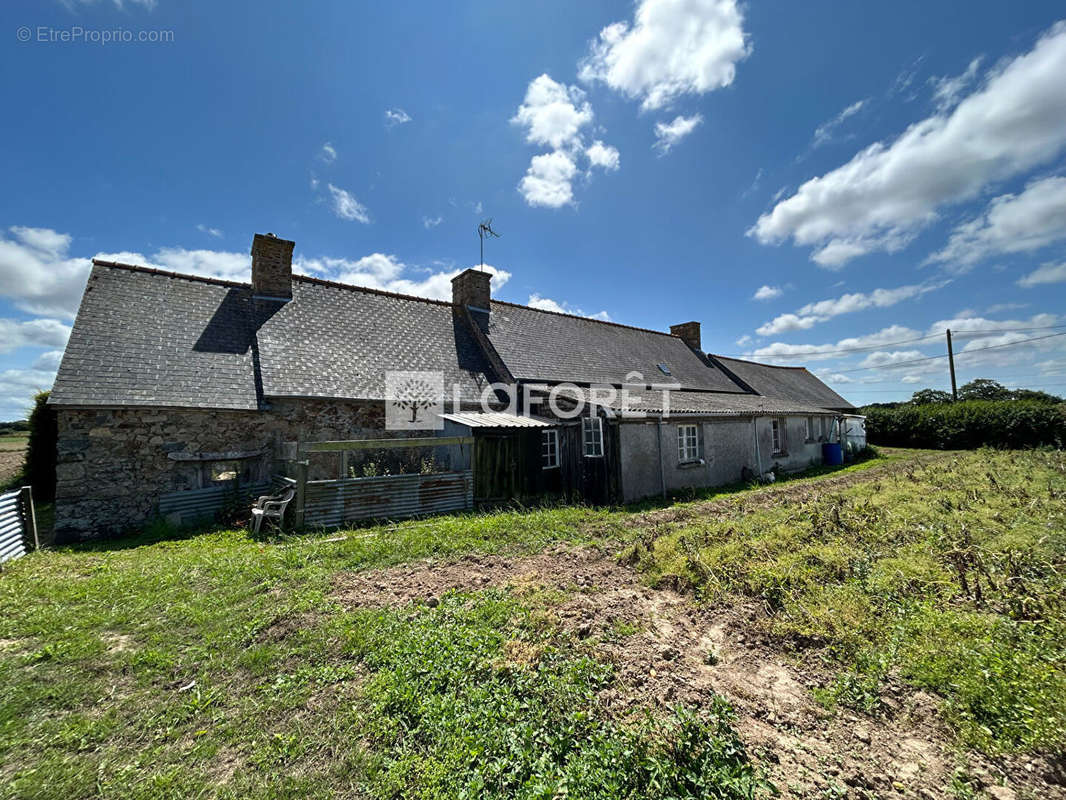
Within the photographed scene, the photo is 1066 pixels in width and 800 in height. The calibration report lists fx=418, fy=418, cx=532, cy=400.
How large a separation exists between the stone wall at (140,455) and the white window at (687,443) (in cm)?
994

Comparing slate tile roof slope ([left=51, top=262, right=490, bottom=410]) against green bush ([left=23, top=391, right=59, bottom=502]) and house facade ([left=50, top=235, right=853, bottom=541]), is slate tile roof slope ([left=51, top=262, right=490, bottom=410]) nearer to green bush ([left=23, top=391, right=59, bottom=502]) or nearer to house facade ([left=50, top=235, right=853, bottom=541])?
house facade ([left=50, top=235, right=853, bottom=541])

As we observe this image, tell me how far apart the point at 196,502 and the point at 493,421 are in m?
6.73

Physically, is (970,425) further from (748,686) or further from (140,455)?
(140,455)

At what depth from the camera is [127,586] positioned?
5.42 meters

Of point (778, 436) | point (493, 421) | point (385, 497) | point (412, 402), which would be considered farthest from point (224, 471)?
point (778, 436)

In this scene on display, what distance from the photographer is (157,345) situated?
→ 10.1 m

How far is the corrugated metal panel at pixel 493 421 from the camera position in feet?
34.3

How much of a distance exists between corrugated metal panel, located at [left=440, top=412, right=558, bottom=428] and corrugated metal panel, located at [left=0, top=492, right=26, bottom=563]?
7.78m

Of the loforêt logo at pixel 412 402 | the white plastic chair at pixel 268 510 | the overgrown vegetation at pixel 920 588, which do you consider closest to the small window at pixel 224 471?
the white plastic chair at pixel 268 510

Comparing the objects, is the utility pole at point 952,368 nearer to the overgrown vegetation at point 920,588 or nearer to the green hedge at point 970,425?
the green hedge at point 970,425

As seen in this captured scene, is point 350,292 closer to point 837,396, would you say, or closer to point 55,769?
point 55,769

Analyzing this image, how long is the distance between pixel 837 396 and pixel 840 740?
3404cm

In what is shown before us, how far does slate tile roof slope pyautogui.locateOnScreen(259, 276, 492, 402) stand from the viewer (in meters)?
11.1

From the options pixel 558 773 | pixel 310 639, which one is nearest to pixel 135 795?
pixel 310 639
